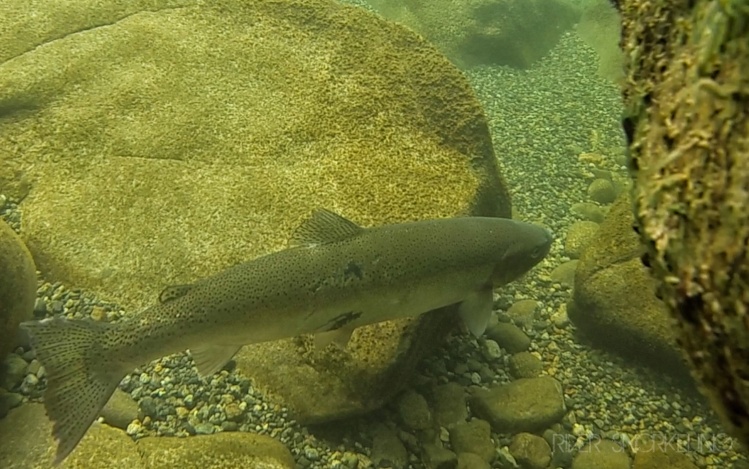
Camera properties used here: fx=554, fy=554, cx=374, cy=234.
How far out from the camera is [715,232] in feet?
3.94

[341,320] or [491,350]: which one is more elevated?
[341,320]

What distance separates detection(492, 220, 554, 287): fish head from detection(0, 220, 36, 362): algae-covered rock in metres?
2.72

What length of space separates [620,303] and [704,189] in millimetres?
2926

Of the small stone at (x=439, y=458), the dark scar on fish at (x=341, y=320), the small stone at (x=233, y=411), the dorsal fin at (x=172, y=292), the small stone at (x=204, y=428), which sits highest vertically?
the dorsal fin at (x=172, y=292)

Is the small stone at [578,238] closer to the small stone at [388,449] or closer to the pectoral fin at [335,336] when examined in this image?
the small stone at [388,449]

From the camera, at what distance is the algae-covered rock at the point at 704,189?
1.17 m

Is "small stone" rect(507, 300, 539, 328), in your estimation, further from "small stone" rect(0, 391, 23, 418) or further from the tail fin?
"small stone" rect(0, 391, 23, 418)

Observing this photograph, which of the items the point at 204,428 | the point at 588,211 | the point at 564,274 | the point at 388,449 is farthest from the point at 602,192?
the point at 204,428

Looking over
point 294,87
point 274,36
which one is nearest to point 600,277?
point 294,87

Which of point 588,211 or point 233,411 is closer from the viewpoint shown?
point 233,411

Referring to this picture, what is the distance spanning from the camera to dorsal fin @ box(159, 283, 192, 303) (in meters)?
2.59

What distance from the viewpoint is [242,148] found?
439 centimetres

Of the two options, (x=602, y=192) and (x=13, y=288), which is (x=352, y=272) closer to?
(x=13, y=288)

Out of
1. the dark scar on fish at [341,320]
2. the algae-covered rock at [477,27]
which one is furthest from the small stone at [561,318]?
the algae-covered rock at [477,27]
